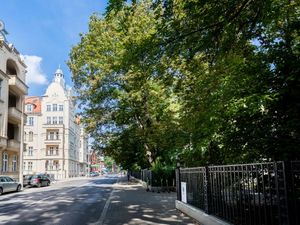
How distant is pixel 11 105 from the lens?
141 ft

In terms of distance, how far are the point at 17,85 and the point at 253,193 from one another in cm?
3726

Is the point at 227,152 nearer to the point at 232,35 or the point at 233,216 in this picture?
the point at 233,216

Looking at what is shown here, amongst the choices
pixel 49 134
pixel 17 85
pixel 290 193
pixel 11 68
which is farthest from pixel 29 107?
pixel 290 193

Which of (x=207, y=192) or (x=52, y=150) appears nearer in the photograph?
(x=207, y=192)

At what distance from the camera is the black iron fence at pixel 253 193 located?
5781mm

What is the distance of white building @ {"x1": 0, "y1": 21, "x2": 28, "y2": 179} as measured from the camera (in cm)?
3656

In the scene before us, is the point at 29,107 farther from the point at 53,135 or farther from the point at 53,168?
the point at 53,168

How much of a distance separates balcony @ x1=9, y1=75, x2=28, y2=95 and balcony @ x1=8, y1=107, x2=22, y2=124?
8.03 feet

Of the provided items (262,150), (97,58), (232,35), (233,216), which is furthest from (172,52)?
(97,58)

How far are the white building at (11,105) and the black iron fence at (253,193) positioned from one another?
98.6 feet

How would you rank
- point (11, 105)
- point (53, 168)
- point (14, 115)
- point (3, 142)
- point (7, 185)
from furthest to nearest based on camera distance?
1. point (53, 168)
2. point (11, 105)
3. point (14, 115)
4. point (3, 142)
5. point (7, 185)

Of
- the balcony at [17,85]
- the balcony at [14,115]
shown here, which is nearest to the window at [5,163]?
the balcony at [14,115]

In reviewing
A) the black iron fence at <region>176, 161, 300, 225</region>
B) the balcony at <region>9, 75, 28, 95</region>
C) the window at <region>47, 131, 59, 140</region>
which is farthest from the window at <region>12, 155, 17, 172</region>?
the window at <region>47, 131, 59, 140</region>

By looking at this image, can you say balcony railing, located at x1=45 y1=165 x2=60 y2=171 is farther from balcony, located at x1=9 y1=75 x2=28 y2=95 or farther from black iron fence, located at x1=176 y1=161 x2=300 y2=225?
black iron fence, located at x1=176 y1=161 x2=300 y2=225
